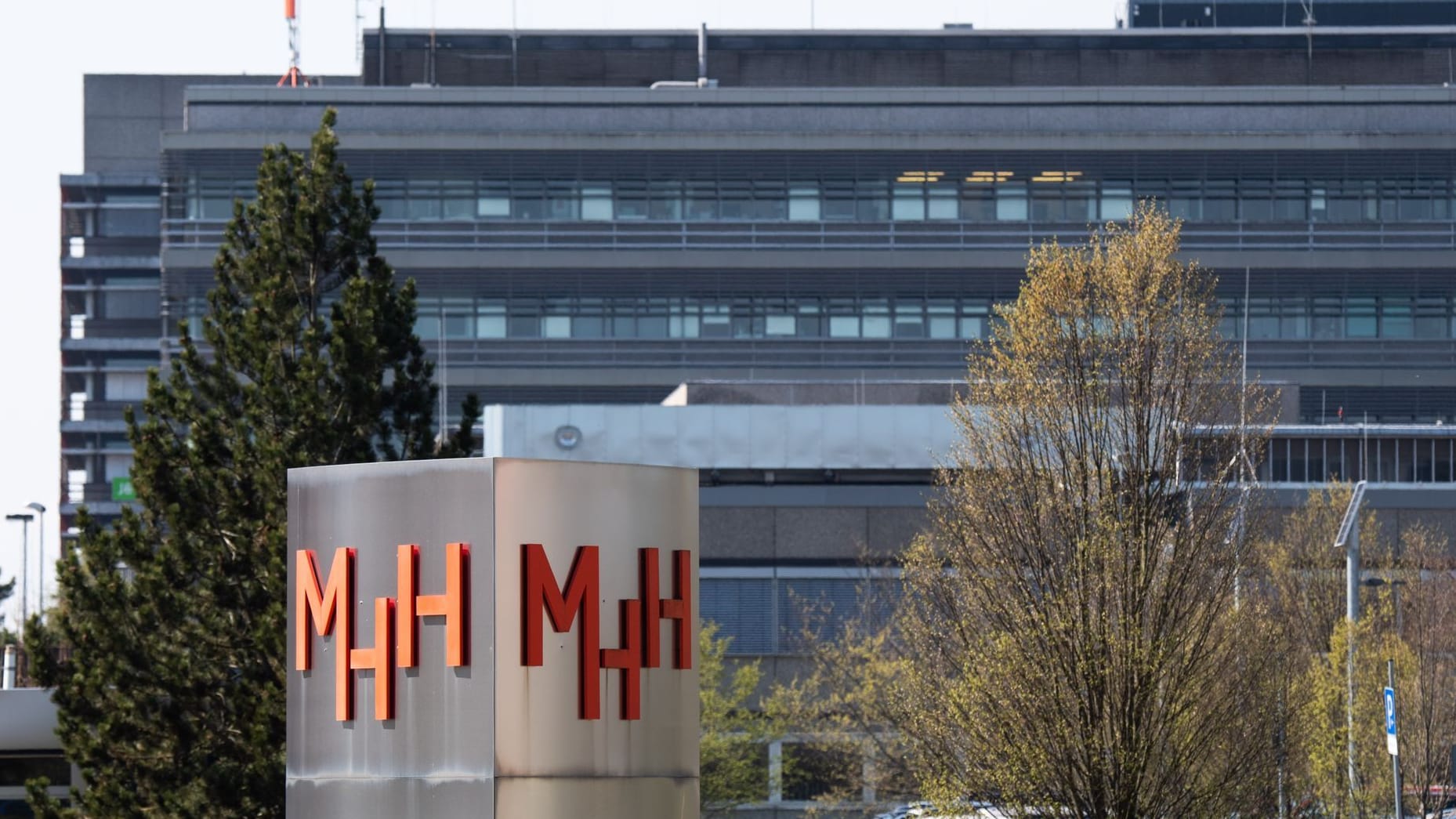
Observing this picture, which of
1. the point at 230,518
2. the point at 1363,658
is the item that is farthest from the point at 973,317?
the point at 230,518

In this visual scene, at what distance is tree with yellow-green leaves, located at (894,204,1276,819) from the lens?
100 feet

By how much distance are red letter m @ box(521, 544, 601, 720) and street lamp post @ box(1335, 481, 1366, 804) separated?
28927 millimetres

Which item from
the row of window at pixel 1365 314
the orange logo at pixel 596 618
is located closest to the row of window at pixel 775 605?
the row of window at pixel 1365 314

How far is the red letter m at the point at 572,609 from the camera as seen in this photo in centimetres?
1670

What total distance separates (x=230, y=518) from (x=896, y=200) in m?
54.3

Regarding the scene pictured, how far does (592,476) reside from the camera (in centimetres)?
1725

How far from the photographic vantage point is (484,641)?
16625 mm

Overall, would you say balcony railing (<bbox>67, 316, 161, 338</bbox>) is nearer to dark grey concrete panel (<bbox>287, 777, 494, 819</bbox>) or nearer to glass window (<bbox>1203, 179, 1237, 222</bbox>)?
glass window (<bbox>1203, 179, 1237, 222</bbox>)

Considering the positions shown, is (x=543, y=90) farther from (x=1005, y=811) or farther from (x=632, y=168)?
(x=1005, y=811)

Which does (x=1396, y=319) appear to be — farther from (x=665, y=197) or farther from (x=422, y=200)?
(x=422, y=200)

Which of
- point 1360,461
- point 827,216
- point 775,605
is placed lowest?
point 775,605

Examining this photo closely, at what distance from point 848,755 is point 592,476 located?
3702cm

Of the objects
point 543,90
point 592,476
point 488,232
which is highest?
point 543,90

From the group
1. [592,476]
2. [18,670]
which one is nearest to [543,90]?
[18,670]
